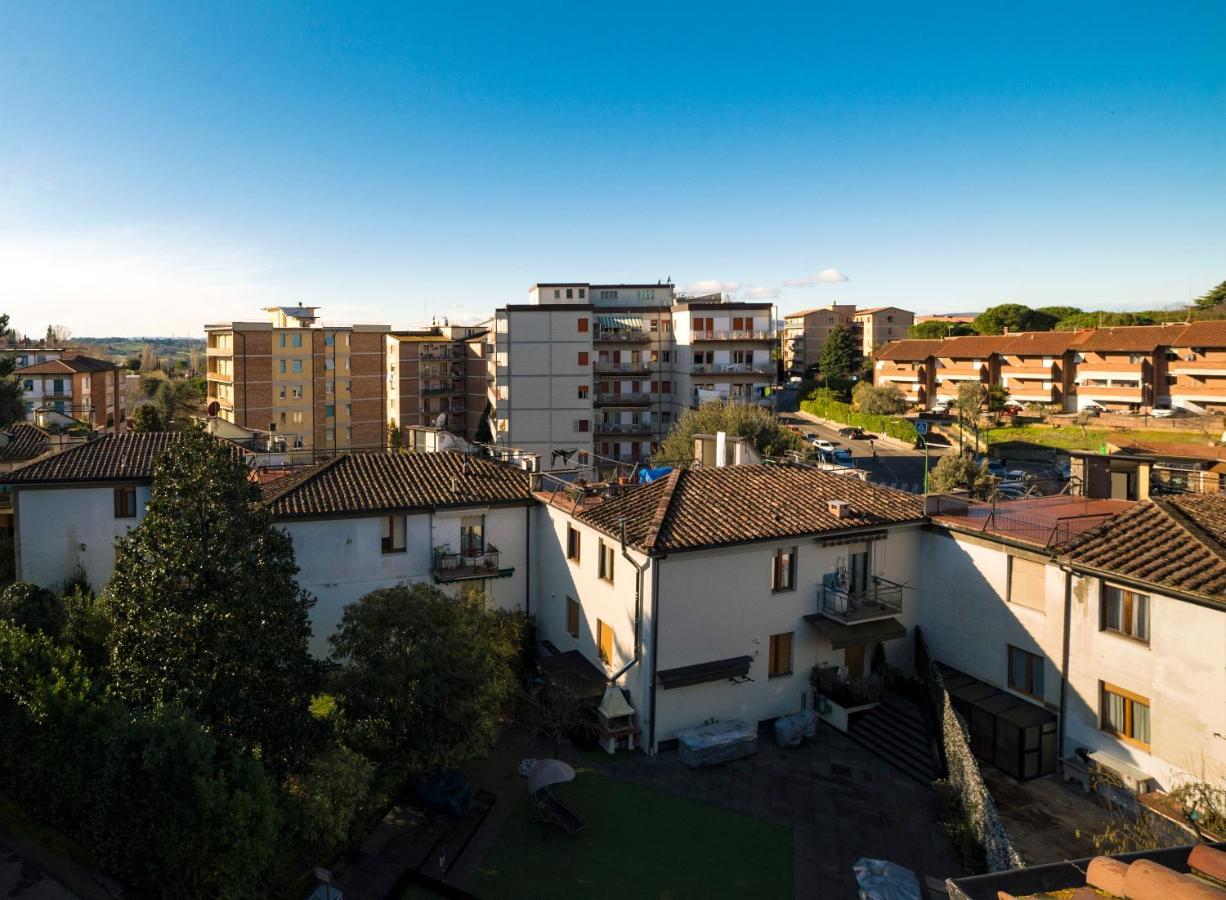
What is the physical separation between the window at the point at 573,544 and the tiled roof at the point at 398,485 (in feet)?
7.56

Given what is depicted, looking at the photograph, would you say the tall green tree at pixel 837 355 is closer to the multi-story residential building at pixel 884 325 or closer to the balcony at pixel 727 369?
the multi-story residential building at pixel 884 325

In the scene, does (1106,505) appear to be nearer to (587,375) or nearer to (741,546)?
(741,546)

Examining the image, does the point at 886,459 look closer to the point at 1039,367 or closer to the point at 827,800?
the point at 1039,367

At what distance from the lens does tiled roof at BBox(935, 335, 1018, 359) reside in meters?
92.8

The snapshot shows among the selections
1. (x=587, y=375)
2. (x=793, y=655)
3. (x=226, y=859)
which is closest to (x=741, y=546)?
(x=793, y=655)

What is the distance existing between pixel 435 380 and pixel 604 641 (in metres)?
70.0

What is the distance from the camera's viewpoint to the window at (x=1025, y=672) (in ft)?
73.5

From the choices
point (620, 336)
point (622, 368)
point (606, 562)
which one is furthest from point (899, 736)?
point (620, 336)

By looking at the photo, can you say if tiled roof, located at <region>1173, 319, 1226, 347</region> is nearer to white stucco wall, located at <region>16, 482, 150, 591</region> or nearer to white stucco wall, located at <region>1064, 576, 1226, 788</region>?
white stucco wall, located at <region>1064, 576, 1226, 788</region>

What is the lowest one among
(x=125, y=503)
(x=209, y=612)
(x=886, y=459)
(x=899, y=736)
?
(x=899, y=736)

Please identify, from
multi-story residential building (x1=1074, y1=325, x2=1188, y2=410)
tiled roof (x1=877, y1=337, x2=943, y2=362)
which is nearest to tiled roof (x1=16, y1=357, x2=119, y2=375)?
tiled roof (x1=877, y1=337, x2=943, y2=362)

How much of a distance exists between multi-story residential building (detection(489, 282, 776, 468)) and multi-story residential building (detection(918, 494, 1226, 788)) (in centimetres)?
4332

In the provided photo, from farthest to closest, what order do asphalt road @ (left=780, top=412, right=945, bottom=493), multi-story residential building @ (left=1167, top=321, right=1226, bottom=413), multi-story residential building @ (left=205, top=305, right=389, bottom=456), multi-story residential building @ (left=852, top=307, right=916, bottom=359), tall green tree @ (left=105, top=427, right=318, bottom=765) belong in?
multi-story residential building @ (left=852, top=307, right=916, bottom=359) → multi-story residential building @ (left=205, top=305, right=389, bottom=456) → multi-story residential building @ (left=1167, top=321, right=1226, bottom=413) → asphalt road @ (left=780, top=412, right=945, bottom=493) → tall green tree @ (left=105, top=427, right=318, bottom=765)

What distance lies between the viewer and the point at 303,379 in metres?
81.1
